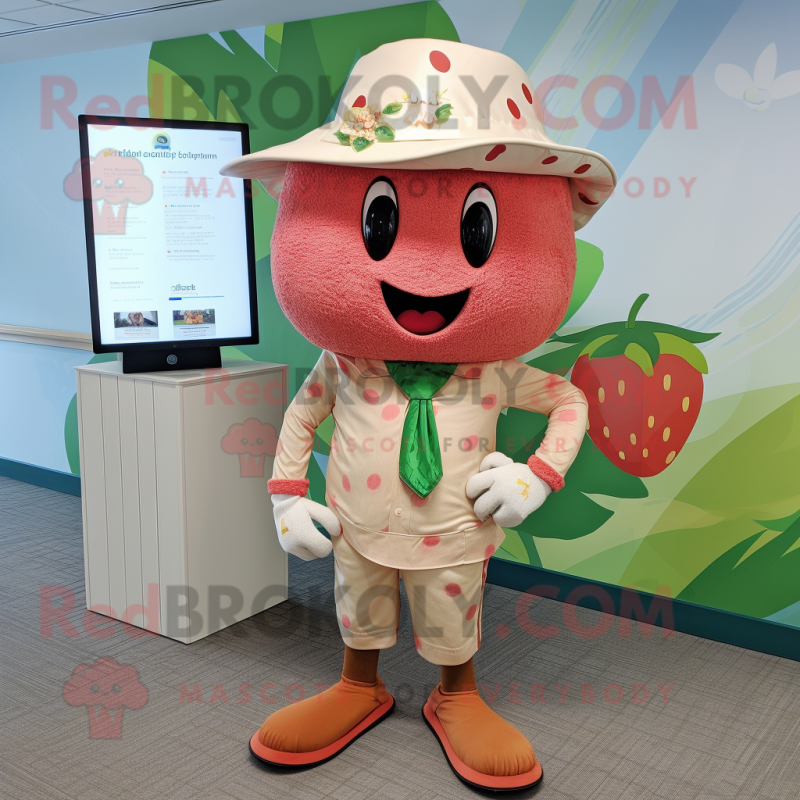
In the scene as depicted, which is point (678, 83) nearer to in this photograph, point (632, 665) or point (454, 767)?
point (632, 665)

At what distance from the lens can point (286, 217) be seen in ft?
5.87

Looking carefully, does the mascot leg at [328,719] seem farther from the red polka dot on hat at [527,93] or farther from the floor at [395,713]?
the red polka dot on hat at [527,93]

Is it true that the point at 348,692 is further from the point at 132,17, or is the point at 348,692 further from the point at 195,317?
the point at 132,17

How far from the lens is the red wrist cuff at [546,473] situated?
5.99 ft

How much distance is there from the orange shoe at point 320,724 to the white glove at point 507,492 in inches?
22.7

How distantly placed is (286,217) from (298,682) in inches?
48.9

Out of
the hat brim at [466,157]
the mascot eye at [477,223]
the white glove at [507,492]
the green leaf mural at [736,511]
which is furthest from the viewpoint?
the green leaf mural at [736,511]

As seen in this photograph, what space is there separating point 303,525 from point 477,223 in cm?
77

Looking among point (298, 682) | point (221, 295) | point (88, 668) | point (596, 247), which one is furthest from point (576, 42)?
point (88, 668)

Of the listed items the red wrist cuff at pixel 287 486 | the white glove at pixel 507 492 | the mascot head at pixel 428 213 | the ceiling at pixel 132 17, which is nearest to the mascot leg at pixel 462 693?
the white glove at pixel 507 492

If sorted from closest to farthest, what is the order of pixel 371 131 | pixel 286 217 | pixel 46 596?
pixel 371 131 < pixel 286 217 < pixel 46 596

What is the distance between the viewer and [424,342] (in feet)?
5.61

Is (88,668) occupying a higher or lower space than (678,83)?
lower

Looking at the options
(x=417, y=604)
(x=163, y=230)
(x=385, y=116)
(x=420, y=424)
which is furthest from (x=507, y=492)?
(x=163, y=230)
